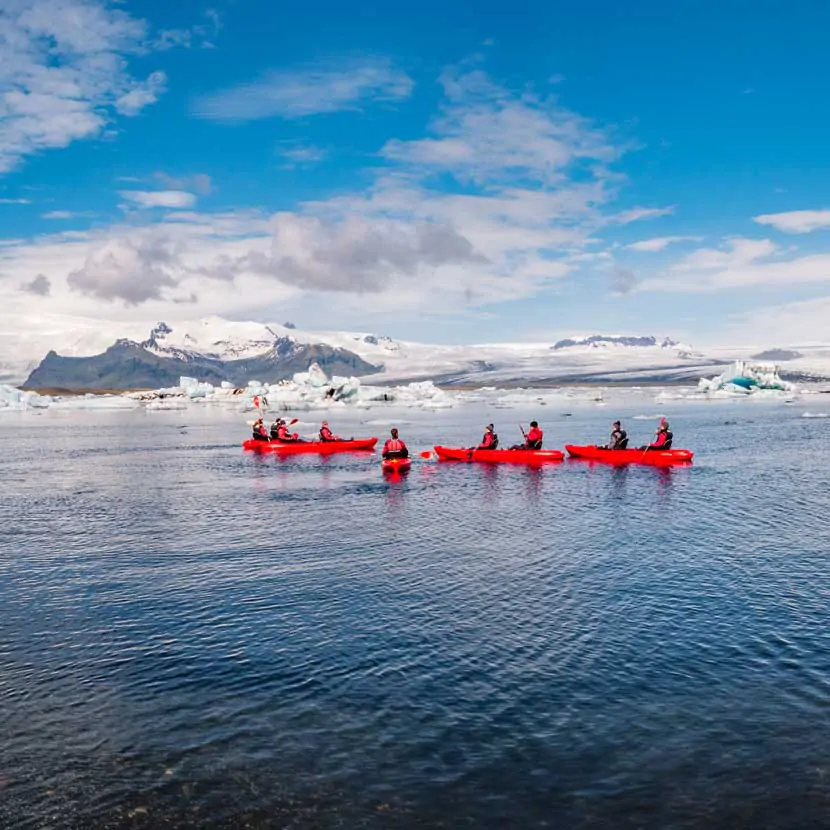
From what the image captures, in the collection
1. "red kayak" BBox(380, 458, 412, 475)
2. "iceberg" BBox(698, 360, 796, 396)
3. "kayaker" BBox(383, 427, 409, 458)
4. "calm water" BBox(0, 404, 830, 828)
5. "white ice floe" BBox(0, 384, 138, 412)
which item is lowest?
"calm water" BBox(0, 404, 830, 828)

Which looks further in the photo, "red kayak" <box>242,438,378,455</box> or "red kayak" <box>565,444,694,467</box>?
"red kayak" <box>242,438,378,455</box>

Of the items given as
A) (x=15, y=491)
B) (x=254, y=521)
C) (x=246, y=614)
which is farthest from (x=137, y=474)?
(x=246, y=614)

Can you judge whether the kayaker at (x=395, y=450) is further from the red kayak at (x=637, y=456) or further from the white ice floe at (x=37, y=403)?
the white ice floe at (x=37, y=403)

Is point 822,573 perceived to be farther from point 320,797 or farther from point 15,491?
point 15,491

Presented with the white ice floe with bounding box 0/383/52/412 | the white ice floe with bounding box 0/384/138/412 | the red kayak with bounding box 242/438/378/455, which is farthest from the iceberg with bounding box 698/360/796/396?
the white ice floe with bounding box 0/383/52/412

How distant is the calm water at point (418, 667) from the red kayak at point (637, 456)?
13116 mm

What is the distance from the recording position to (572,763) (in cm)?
1119

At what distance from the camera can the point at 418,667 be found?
47.8 ft

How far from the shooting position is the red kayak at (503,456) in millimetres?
45969

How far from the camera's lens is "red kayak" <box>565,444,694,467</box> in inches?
1747

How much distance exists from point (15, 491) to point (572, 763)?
33.7 m

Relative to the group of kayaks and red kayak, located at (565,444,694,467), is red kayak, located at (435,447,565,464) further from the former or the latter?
red kayak, located at (565,444,694,467)

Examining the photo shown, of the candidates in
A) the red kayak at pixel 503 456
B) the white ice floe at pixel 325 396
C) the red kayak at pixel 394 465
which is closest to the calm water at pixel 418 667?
the red kayak at pixel 394 465

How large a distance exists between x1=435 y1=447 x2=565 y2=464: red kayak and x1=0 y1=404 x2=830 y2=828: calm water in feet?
48.6
